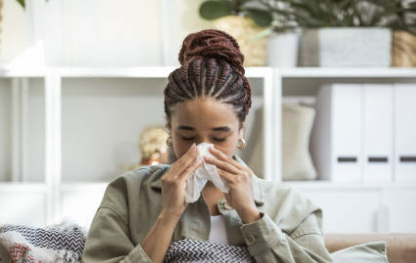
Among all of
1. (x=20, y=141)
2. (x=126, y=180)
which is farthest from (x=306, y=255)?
(x=20, y=141)

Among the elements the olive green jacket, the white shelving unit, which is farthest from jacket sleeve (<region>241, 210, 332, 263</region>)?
the white shelving unit

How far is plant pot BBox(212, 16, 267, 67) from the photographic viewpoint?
94.6 inches

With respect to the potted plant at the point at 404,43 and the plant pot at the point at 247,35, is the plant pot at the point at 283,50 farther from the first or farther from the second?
the potted plant at the point at 404,43

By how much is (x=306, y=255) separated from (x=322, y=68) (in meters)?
1.39

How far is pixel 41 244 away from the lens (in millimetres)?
1127

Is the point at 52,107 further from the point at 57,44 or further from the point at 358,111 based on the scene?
the point at 358,111

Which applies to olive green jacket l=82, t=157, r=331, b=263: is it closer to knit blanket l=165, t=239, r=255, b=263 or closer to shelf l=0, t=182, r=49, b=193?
knit blanket l=165, t=239, r=255, b=263

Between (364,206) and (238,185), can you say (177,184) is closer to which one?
(238,185)

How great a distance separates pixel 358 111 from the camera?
2408mm

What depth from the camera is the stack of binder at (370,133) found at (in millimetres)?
2404

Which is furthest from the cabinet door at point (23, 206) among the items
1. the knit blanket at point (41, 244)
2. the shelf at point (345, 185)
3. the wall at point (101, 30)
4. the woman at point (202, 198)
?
the woman at point (202, 198)

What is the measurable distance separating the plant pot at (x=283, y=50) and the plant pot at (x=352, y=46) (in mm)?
87

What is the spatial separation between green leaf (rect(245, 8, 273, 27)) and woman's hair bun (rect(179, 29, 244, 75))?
1.28 m

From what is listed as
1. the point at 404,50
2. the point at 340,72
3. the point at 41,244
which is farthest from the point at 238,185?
the point at 404,50
